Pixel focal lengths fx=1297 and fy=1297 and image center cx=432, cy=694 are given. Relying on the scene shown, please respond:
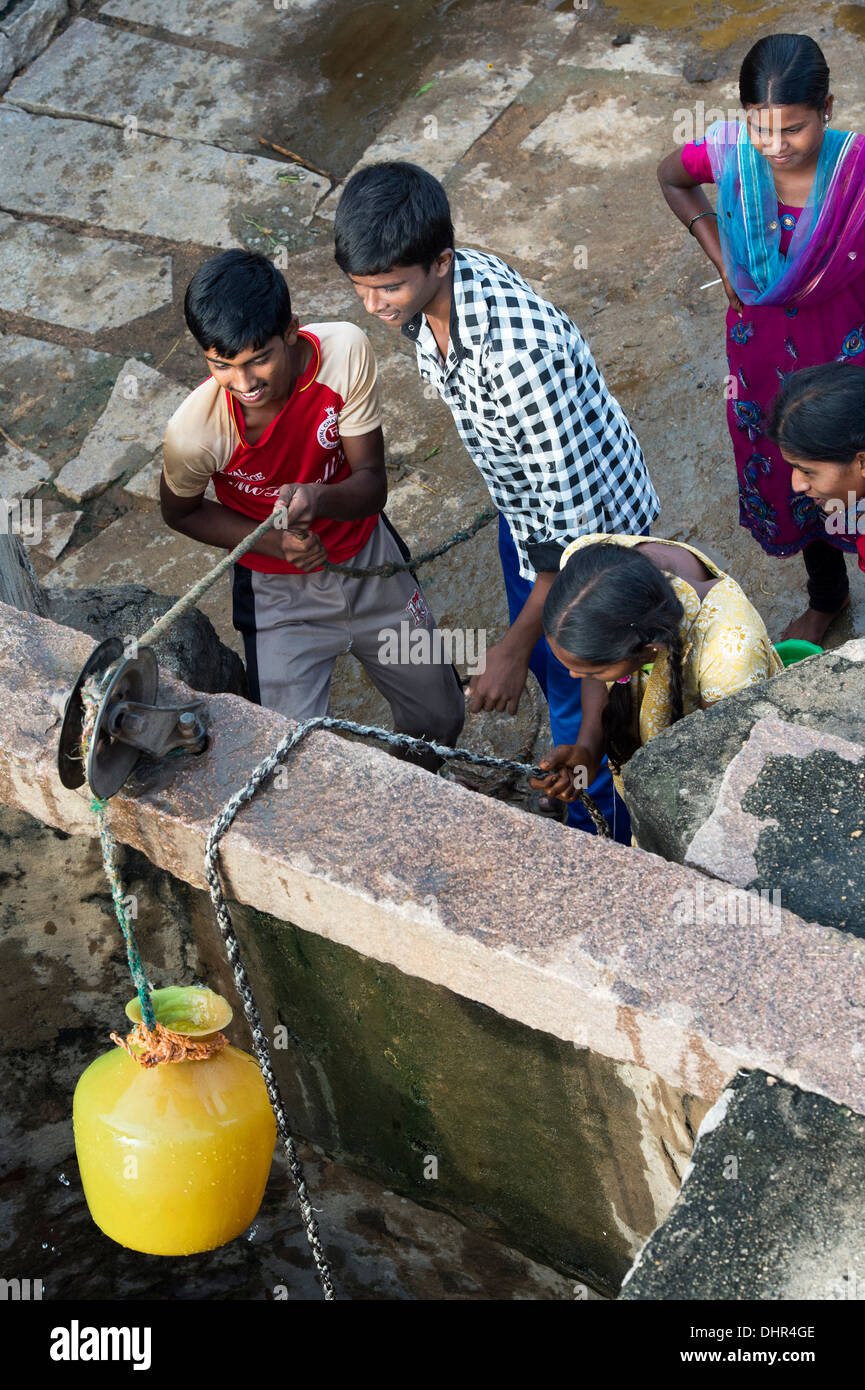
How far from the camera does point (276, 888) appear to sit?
2281mm

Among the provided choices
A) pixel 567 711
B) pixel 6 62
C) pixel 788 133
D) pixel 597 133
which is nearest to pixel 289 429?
pixel 567 711

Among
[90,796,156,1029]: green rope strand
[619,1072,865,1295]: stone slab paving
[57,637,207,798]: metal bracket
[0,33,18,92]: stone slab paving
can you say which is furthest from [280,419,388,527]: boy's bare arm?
[0,33,18,92]: stone slab paving

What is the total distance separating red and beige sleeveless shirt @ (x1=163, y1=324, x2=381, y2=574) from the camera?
9.82 ft

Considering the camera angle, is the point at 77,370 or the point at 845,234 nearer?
the point at 845,234

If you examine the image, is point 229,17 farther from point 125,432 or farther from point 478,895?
point 478,895

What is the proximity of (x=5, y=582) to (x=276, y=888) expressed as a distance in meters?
1.23

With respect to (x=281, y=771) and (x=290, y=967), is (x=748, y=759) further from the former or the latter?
(x=290, y=967)

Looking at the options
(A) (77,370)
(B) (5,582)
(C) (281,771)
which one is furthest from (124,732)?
(A) (77,370)

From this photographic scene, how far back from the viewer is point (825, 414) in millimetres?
2705

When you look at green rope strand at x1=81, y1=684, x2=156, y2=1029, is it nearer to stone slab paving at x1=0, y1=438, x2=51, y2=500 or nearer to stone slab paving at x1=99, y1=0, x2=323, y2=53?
stone slab paving at x1=0, y1=438, x2=51, y2=500

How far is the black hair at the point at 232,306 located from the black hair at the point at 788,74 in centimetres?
119

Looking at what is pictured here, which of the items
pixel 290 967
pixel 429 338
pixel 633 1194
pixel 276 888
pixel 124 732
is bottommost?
pixel 633 1194

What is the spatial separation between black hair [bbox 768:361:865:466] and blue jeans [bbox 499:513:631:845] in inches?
30.5

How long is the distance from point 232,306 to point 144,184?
3728mm
